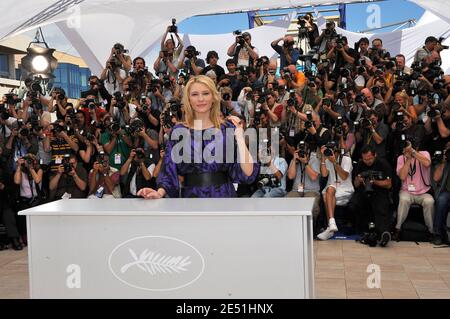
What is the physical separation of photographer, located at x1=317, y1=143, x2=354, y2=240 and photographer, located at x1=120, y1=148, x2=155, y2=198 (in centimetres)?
202

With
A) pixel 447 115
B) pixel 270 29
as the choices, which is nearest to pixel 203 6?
pixel 270 29

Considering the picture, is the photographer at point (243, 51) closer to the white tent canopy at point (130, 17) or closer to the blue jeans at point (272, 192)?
the white tent canopy at point (130, 17)

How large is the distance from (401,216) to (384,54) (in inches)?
114

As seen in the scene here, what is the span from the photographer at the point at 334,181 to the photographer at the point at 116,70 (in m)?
3.53

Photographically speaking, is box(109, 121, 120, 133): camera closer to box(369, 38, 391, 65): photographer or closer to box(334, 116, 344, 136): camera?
box(334, 116, 344, 136): camera

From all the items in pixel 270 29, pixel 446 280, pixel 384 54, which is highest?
pixel 270 29

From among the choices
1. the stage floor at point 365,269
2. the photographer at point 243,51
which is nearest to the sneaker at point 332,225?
the stage floor at point 365,269

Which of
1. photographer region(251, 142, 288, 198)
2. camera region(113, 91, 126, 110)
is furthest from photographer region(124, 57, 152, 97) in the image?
photographer region(251, 142, 288, 198)

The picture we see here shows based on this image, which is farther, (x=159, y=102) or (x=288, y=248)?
(x=159, y=102)

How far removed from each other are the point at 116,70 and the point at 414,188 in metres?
4.63

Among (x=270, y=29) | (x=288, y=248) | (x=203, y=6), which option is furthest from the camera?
(x=270, y=29)

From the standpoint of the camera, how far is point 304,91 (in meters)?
7.00

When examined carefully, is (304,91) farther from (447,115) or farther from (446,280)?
(446,280)

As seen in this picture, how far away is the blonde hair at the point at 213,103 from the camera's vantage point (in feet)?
9.66
